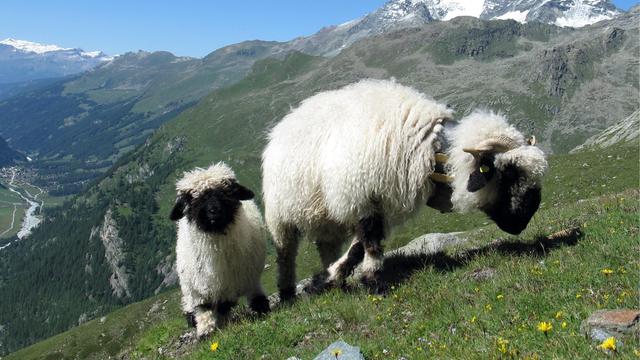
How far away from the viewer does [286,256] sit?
11781mm

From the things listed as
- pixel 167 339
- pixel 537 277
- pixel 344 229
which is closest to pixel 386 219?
pixel 344 229

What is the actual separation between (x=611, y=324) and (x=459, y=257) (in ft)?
19.2

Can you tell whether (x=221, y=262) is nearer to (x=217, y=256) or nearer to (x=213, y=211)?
(x=217, y=256)

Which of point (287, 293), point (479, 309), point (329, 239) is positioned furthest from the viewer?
point (287, 293)

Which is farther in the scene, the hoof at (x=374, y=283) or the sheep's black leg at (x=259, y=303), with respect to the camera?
the sheep's black leg at (x=259, y=303)

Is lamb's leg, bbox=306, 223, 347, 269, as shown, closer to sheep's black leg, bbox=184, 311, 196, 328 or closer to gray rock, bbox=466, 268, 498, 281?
gray rock, bbox=466, 268, 498, 281

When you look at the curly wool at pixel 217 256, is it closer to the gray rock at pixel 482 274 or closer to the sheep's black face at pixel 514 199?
the gray rock at pixel 482 274

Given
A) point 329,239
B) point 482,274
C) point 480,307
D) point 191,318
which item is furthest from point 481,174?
point 191,318

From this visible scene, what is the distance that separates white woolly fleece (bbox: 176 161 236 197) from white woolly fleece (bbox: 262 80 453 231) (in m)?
1.18

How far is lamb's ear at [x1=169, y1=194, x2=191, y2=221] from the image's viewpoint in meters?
11.7

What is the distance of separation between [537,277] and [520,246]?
304 centimetres

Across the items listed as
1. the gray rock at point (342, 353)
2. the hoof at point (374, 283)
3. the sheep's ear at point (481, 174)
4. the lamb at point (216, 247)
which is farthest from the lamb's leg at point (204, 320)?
the sheep's ear at point (481, 174)

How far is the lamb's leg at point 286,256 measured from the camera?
11539 millimetres

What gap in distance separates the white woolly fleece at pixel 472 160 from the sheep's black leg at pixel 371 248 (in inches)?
58.3
